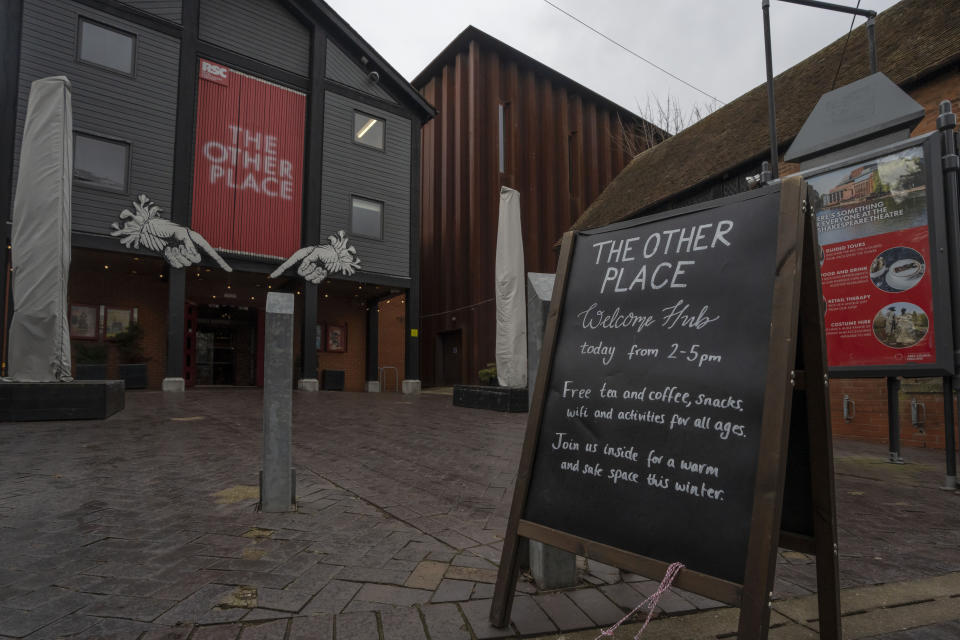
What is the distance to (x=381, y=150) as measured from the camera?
16109mm

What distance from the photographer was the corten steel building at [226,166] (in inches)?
454

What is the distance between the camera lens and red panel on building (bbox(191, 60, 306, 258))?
1319cm

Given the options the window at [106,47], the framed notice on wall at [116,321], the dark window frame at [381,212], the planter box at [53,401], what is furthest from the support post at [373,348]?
the planter box at [53,401]

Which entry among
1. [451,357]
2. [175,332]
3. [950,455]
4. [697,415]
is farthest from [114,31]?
[950,455]

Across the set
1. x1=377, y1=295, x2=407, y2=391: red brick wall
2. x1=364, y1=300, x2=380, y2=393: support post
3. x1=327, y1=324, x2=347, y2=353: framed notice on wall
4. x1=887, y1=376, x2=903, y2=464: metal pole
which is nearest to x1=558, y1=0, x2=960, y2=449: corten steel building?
x1=887, y1=376, x2=903, y2=464: metal pole

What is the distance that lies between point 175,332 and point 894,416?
1345 cm

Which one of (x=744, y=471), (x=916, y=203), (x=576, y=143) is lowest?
(x=744, y=471)

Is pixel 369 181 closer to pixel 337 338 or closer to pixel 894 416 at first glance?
pixel 337 338

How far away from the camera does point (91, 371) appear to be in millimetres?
12383

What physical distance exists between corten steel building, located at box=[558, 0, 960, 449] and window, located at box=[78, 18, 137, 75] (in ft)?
41.4

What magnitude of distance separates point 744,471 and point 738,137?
11052 millimetres

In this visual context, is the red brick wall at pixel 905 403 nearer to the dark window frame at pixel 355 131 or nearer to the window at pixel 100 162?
the dark window frame at pixel 355 131

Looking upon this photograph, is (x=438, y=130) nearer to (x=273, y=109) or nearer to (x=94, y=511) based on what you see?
(x=273, y=109)

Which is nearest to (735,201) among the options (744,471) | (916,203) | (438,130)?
(744,471)
